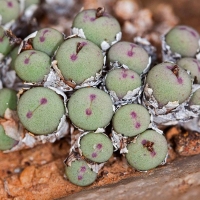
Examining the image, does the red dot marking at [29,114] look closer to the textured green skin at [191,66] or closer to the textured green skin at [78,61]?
the textured green skin at [78,61]

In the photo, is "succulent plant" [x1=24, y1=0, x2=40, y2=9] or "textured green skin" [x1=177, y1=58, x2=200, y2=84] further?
"succulent plant" [x1=24, y1=0, x2=40, y2=9]

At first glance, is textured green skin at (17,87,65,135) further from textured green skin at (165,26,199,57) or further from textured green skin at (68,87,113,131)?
textured green skin at (165,26,199,57)

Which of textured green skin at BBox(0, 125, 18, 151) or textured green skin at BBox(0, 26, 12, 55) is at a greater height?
textured green skin at BBox(0, 26, 12, 55)

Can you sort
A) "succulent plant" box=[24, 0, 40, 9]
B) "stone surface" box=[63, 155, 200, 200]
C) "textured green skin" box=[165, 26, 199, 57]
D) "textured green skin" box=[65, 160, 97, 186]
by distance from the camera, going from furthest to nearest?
"succulent plant" box=[24, 0, 40, 9] < "textured green skin" box=[165, 26, 199, 57] < "textured green skin" box=[65, 160, 97, 186] < "stone surface" box=[63, 155, 200, 200]

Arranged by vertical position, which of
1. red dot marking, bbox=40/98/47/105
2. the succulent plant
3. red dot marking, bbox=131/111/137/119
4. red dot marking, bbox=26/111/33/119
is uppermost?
the succulent plant

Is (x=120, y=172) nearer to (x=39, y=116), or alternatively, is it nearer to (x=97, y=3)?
(x=39, y=116)

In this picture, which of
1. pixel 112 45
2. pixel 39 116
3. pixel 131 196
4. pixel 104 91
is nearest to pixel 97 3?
pixel 112 45

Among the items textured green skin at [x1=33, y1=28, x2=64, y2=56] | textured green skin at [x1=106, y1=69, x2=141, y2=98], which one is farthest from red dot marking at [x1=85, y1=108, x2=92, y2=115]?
textured green skin at [x1=33, y1=28, x2=64, y2=56]
